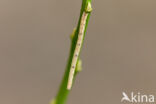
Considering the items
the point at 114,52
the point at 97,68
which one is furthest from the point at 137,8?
the point at 97,68

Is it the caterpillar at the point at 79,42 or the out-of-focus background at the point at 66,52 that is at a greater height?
the caterpillar at the point at 79,42

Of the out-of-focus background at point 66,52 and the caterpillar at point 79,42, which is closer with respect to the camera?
the caterpillar at point 79,42

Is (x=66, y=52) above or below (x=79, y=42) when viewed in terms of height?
below

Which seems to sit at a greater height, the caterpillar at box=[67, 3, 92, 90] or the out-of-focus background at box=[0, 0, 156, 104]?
the caterpillar at box=[67, 3, 92, 90]

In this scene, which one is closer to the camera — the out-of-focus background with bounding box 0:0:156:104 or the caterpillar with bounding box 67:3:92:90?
the caterpillar with bounding box 67:3:92:90

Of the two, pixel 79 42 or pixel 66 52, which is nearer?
pixel 79 42

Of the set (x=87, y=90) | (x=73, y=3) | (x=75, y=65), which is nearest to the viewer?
(x=75, y=65)

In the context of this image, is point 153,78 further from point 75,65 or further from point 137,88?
point 75,65

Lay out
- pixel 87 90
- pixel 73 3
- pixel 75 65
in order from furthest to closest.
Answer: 1. pixel 73 3
2. pixel 87 90
3. pixel 75 65
